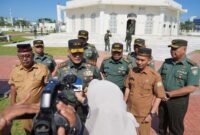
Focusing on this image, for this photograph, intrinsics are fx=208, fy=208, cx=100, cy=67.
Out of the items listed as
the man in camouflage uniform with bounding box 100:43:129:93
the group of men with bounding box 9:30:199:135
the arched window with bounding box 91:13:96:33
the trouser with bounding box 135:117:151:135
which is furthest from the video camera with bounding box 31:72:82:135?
the arched window with bounding box 91:13:96:33

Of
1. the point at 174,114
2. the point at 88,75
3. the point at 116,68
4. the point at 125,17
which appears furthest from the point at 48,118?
the point at 125,17

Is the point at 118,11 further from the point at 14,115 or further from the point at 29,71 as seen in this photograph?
the point at 14,115

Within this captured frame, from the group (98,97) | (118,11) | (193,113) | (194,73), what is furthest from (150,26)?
(98,97)

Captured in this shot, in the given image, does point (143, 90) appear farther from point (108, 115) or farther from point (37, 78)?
point (108, 115)

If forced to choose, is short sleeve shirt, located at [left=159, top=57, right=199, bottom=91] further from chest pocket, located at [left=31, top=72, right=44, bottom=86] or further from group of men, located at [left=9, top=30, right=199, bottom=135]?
chest pocket, located at [left=31, top=72, right=44, bottom=86]

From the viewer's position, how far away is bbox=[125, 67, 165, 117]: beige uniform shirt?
321 cm

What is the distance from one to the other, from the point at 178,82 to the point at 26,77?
2.48 metres

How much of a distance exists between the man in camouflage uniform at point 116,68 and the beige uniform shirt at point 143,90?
713 mm

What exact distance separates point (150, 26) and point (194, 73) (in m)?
25.4

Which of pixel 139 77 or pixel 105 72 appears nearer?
pixel 139 77

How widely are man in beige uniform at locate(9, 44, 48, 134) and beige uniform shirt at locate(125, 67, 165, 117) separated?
1428 millimetres

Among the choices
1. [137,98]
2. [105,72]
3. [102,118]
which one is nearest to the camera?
[102,118]

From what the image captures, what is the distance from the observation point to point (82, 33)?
5.29m

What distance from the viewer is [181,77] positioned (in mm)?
3473
